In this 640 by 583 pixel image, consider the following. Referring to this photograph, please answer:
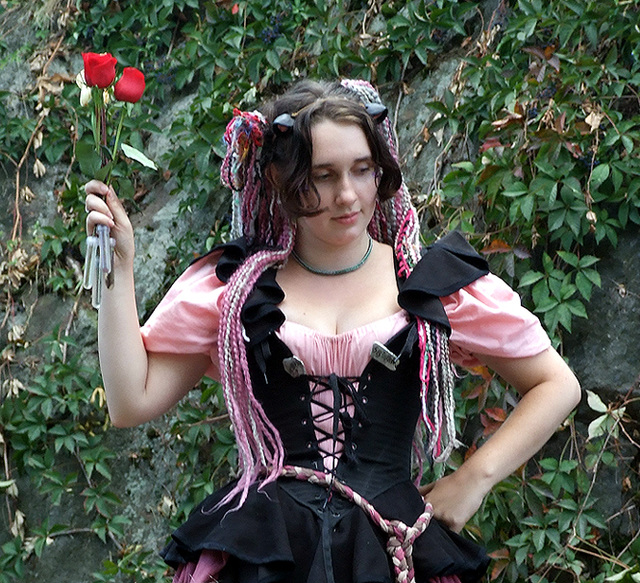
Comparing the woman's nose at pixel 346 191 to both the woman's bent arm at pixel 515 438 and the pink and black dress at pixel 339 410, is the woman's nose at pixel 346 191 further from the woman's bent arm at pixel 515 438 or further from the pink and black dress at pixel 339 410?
the woman's bent arm at pixel 515 438

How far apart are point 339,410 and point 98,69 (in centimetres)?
72

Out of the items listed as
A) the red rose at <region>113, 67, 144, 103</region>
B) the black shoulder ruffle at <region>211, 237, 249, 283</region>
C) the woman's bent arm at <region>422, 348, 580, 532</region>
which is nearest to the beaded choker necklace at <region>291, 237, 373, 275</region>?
the black shoulder ruffle at <region>211, 237, 249, 283</region>

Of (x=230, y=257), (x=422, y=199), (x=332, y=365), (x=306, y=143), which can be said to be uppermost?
(x=306, y=143)

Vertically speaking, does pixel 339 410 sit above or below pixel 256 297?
below

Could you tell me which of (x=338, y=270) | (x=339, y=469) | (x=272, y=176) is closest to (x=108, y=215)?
(x=272, y=176)

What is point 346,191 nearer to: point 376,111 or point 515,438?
point 376,111

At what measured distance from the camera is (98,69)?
1.59 meters

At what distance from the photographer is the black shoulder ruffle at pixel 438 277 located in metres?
1.74

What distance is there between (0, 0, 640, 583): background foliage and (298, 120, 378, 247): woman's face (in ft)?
1.18

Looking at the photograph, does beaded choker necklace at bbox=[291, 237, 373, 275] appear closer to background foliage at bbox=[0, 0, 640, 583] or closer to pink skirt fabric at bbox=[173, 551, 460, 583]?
background foliage at bbox=[0, 0, 640, 583]

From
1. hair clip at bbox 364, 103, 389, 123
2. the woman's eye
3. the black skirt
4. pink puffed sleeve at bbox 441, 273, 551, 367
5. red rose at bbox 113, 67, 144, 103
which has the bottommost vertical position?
the black skirt

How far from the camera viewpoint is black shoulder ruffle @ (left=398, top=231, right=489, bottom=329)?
1742 millimetres

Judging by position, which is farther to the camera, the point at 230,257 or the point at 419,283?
the point at 230,257

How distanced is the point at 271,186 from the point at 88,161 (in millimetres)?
412
